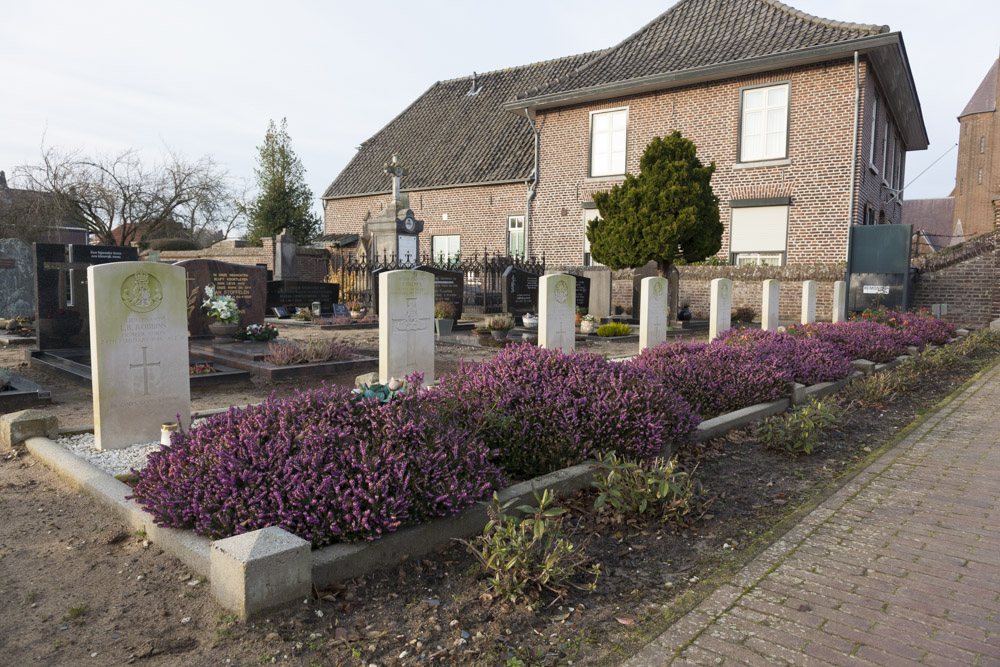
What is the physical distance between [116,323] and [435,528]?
3.33 meters

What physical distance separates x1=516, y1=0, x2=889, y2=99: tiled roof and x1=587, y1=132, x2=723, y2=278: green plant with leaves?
5000 mm

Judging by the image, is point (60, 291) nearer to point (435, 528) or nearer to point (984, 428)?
point (435, 528)

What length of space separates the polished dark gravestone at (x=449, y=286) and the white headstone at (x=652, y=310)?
19.3 ft

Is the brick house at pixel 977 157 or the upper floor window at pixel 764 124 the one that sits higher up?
the brick house at pixel 977 157

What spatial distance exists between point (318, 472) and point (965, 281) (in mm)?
18242

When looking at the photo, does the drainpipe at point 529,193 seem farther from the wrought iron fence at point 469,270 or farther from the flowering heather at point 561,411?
the flowering heather at point 561,411

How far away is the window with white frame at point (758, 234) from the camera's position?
18344 millimetres

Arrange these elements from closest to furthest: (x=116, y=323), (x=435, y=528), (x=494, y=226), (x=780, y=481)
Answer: (x=435, y=528) → (x=780, y=481) → (x=116, y=323) → (x=494, y=226)

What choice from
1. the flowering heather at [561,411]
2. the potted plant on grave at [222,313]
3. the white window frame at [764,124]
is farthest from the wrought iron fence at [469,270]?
the flowering heather at [561,411]

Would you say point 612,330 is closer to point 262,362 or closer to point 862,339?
point 862,339

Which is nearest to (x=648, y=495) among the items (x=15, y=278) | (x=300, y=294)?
(x=300, y=294)

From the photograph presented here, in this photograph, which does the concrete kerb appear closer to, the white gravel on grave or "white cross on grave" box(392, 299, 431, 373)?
the white gravel on grave

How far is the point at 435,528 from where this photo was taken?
10.7 feet

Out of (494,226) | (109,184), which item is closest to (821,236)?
(494,226)
